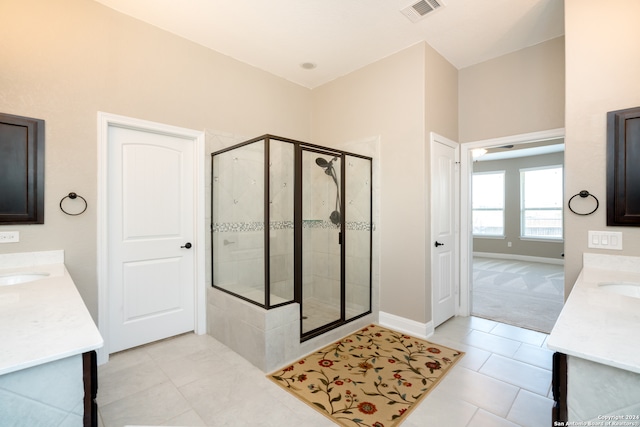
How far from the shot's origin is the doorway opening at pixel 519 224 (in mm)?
4938

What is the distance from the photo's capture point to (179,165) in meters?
3.01

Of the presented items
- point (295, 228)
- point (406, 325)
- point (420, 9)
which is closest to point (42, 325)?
point (295, 228)

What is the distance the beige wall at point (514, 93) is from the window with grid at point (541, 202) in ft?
16.4

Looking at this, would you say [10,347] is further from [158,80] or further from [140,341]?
[158,80]

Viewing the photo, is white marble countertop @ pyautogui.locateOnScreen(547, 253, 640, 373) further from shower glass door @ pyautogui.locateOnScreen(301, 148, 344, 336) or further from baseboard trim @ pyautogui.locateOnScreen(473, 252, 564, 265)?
baseboard trim @ pyautogui.locateOnScreen(473, 252, 564, 265)

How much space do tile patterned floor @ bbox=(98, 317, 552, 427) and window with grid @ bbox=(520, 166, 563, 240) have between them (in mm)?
5483

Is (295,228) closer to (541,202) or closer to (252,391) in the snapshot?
(252,391)

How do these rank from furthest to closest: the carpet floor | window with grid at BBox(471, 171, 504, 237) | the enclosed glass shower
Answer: window with grid at BBox(471, 171, 504, 237), the carpet floor, the enclosed glass shower

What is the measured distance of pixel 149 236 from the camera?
2844mm

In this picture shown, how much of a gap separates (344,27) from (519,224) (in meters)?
6.91

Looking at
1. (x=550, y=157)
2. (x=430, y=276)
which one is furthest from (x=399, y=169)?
(x=550, y=157)

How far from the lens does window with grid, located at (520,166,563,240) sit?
6991mm

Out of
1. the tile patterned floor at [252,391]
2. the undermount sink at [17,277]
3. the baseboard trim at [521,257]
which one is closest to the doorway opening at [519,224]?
the baseboard trim at [521,257]

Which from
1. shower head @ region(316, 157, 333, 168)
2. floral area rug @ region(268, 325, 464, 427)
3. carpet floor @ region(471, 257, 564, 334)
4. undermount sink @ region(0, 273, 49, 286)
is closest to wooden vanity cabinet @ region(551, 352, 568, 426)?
floral area rug @ region(268, 325, 464, 427)
